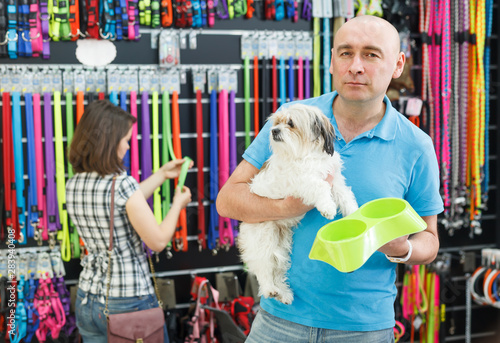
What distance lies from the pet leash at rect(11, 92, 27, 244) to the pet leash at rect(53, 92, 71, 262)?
0.21m

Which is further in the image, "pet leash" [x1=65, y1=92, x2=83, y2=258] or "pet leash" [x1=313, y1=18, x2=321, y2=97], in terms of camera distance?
"pet leash" [x1=313, y1=18, x2=321, y2=97]

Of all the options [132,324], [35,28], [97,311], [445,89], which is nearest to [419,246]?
[132,324]

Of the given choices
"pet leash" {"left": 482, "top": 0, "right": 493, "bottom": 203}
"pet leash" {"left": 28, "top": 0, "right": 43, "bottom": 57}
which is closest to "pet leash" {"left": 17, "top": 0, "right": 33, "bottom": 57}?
"pet leash" {"left": 28, "top": 0, "right": 43, "bottom": 57}

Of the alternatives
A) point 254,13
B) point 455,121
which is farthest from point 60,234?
point 455,121

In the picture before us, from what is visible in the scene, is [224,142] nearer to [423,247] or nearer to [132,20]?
[132,20]

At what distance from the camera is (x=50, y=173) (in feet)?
11.4

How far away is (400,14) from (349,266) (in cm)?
311

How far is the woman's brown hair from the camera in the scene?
268 centimetres

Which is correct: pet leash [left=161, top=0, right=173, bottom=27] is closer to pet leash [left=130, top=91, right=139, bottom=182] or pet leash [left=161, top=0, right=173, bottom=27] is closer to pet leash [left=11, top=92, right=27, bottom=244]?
pet leash [left=130, top=91, right=139, bottom=182]

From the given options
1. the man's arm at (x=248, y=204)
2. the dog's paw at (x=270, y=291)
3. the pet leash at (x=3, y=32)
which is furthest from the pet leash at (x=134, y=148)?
the dog's paw at (x=270, y=291)

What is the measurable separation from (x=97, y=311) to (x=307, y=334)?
1324 mm

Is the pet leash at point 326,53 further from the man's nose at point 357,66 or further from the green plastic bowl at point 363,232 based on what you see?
the green plastic bowl at point 363,232

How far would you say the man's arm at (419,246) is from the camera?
1496mm

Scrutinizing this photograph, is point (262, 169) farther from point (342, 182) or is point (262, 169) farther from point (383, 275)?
point (383, 275)
